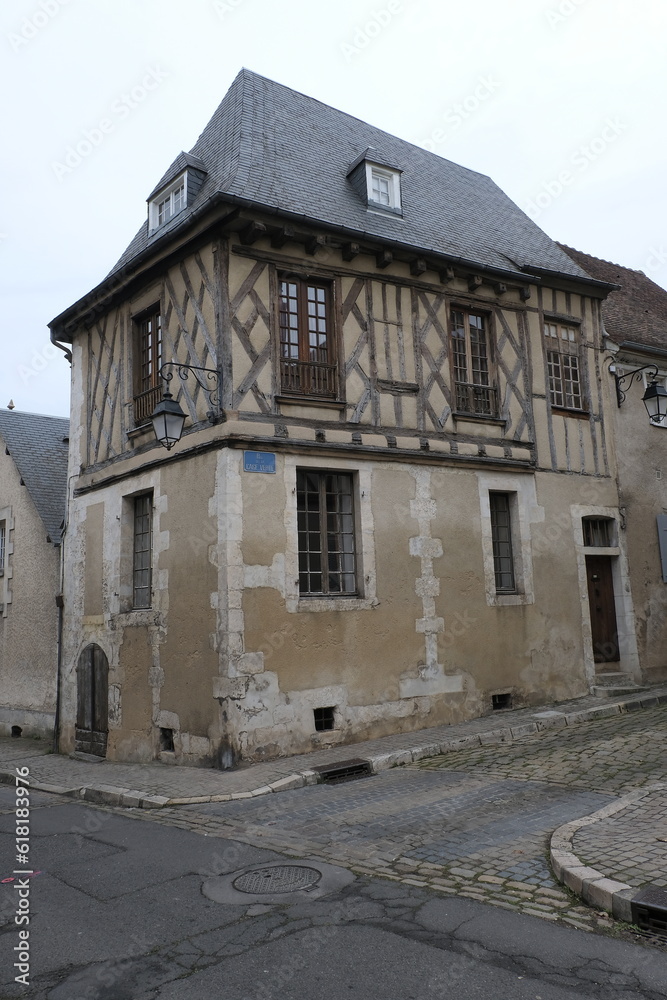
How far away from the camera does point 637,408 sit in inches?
496

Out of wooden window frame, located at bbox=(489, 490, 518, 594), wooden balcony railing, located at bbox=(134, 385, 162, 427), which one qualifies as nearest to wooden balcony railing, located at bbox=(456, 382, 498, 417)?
wooden window frame, located at bbox=(489, 490, 518, 594)

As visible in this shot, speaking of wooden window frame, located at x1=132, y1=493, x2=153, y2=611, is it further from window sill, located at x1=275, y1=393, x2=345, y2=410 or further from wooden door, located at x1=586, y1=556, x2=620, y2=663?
wooden door, located at x1=586, y1=556, x2=620, y2=663

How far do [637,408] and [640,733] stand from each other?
6.02 m

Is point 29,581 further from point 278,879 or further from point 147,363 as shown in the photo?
point 278,879

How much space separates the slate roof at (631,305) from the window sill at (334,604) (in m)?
6.41

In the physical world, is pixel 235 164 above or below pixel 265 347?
above

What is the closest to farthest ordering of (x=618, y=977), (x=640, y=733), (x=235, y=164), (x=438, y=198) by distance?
(x=618, y=977), (x=640, y=733), (x=235, y=164), (x=438, y=198)

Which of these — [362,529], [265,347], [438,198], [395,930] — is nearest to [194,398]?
[265,347]

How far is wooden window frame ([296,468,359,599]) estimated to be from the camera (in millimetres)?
8992

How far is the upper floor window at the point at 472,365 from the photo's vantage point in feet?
34.8

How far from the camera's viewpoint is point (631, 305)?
1461 centimetres

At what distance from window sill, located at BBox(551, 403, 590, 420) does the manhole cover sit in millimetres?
8390

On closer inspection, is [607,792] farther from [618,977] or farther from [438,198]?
[438,198]

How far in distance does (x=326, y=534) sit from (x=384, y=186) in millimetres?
5169
